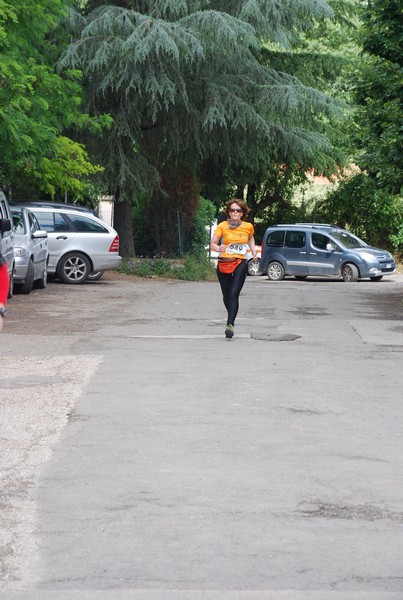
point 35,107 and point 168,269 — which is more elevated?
point 35,107

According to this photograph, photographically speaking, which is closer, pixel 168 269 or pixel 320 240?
pixel 168 269

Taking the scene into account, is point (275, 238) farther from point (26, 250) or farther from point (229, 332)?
point (229, 332)

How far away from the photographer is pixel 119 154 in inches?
1383

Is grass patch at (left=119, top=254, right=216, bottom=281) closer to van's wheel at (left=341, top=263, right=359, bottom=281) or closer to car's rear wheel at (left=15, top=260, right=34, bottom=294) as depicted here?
van's wheel at (left=341, top=263, right=359, bottom=281)

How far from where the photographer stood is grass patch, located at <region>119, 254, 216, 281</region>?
35125 mm

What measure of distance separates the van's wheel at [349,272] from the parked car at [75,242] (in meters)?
12.2

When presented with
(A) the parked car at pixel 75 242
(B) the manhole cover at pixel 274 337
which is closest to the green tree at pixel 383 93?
(A) the parked car at pixel 75 242

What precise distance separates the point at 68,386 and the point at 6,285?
2.05 m

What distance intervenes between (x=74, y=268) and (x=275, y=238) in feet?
45.0

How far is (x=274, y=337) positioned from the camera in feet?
53.7

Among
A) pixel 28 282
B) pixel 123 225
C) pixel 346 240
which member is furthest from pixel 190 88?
pixel 28 282

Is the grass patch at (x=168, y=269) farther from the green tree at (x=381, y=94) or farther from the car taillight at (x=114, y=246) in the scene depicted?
the green tree at (x=381, y=94)

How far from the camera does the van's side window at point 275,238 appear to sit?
41.1 m

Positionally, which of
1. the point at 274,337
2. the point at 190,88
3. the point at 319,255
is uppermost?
the point at 190,88
